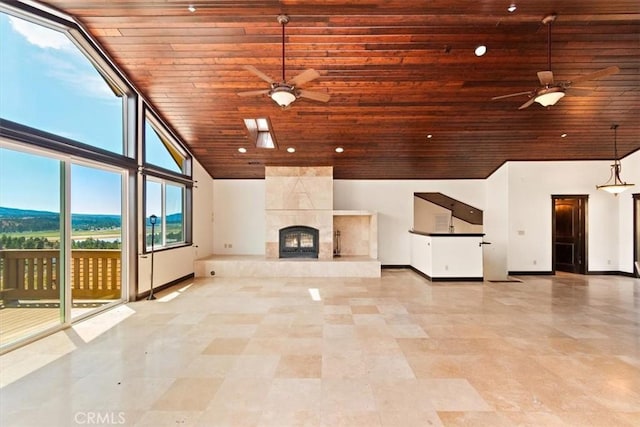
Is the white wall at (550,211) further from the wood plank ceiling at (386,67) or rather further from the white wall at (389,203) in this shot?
the white wall at (389,203)

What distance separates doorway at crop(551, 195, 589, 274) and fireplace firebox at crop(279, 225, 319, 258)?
626cm

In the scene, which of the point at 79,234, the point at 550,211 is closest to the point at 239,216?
the point at 79,234

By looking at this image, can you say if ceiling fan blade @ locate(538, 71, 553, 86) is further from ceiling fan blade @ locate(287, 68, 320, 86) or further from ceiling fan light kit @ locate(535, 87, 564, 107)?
ceiling fan blade @ locate(287, 68, 320, 86)

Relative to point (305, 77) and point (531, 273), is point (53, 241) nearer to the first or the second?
point (305, 77)

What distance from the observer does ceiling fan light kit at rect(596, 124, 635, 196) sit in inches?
253

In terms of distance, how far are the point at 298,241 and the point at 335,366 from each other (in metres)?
5.35

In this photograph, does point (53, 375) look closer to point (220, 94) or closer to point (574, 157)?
point (220, 94)

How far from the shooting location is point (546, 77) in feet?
12.3

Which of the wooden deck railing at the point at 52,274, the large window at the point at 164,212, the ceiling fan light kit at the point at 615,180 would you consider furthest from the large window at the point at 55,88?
the ceiling fan light kit at the point at 615,180

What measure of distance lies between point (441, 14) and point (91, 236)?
5989 millimetres

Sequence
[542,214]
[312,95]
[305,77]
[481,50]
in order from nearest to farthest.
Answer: [305,77] → [312,95] → [481,50] → [542,214]

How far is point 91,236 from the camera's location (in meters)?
4.67

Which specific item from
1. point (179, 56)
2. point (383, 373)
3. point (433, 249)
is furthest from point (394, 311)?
point (179, 56)

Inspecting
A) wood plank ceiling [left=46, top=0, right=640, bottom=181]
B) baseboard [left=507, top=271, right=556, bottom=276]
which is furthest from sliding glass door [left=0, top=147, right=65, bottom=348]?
baseboard [left=507, top=271, right=556, bottom=276]
